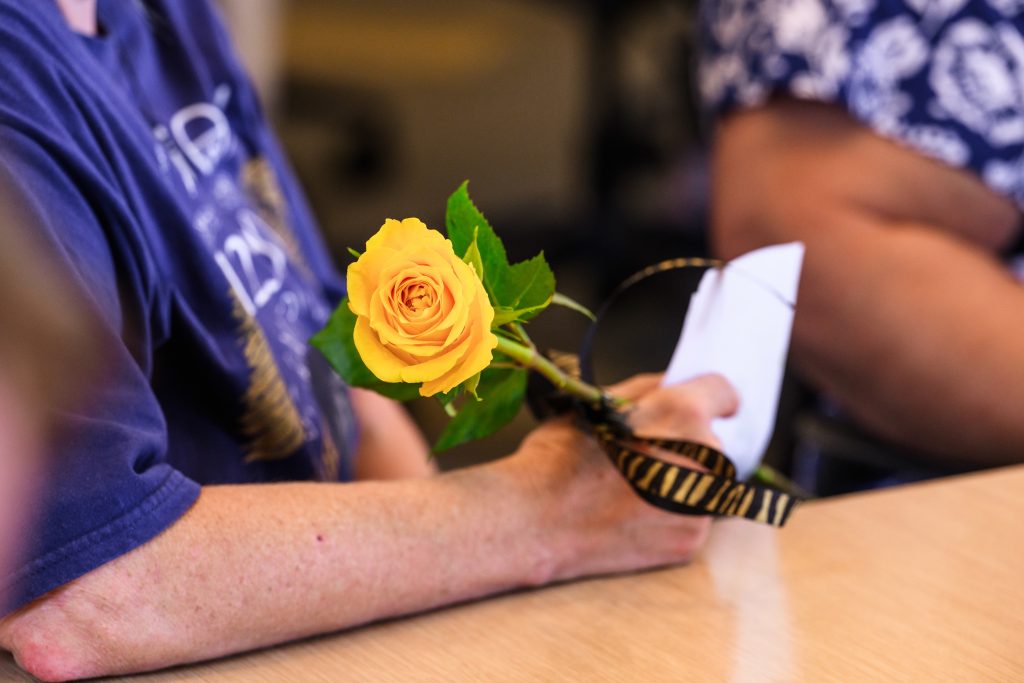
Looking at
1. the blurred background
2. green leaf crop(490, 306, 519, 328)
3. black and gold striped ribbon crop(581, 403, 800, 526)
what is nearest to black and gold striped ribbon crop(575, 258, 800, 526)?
black and gold striped ribbon crop(581, 403, 800, 526)

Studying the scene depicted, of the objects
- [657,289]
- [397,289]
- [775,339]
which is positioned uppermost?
[397,289]

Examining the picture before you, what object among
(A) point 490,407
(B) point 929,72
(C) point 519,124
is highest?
(B) point 929,72

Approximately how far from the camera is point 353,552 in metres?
0.69

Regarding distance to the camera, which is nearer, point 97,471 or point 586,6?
point 97,471

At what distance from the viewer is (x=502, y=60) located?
3.96 m

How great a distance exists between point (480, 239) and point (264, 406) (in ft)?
0.92

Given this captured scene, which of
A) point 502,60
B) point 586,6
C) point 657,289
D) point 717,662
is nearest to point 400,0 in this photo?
point 502,60

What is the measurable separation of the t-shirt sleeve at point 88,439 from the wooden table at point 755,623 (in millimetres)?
82

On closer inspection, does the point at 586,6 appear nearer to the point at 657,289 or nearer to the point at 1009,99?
the point at 657,289

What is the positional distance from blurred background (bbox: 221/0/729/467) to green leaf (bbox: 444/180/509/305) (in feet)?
6.33

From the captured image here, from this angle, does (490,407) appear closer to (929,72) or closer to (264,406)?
(264,406)

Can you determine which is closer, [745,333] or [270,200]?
[745,333]

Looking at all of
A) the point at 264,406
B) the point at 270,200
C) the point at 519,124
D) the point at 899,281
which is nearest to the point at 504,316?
the point at 264,406

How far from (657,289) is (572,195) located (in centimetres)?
65
